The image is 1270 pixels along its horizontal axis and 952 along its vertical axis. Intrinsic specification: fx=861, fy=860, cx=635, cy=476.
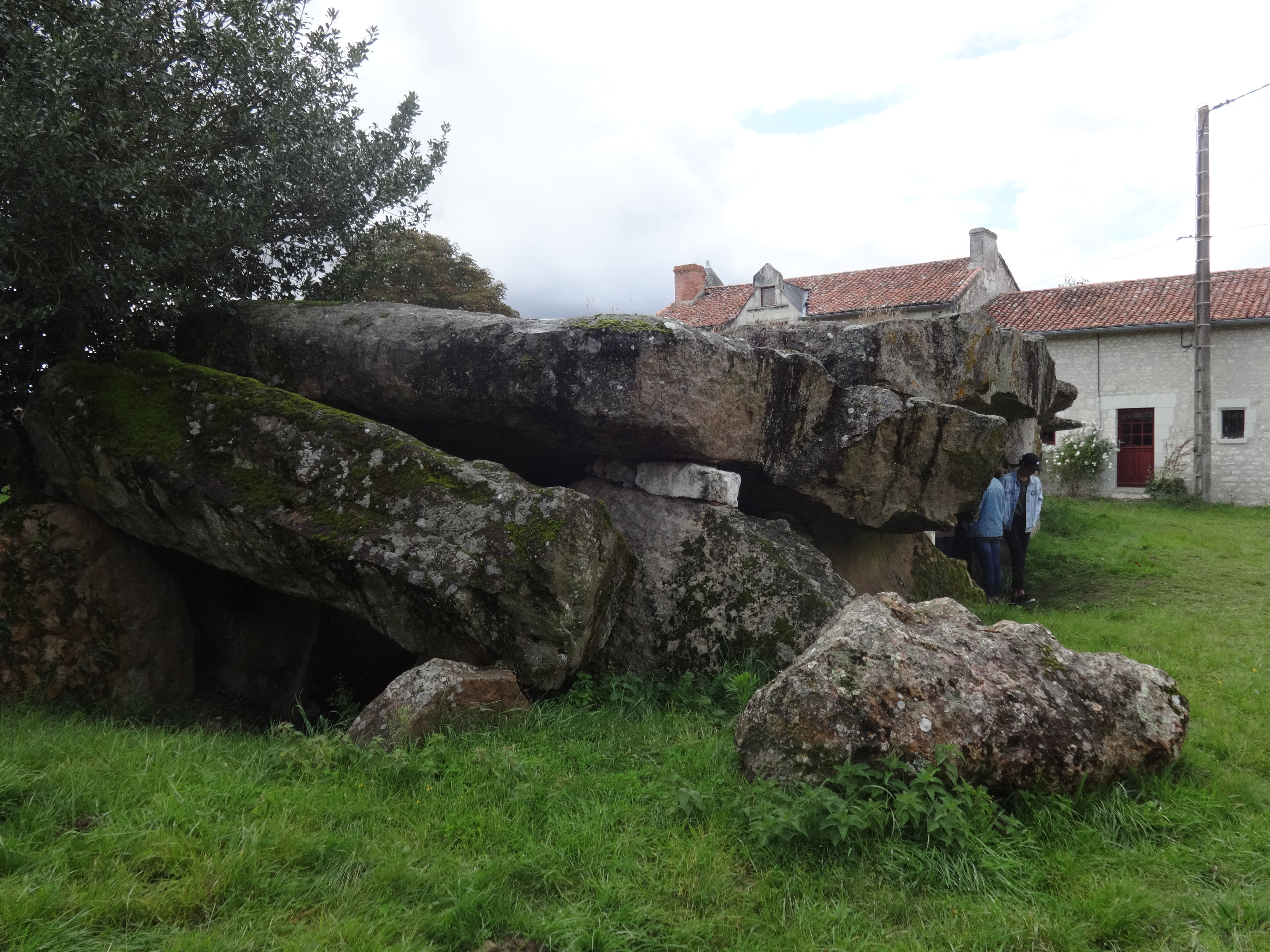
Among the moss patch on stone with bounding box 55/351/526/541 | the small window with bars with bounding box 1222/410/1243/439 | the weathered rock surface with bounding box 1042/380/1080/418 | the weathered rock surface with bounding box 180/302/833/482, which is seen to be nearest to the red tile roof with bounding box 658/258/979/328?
the small window with bars with bounding box 1222/410/1243/439

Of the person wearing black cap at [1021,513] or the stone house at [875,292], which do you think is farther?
the stone house at [875,292]

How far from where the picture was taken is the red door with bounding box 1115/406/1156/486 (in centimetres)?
2423

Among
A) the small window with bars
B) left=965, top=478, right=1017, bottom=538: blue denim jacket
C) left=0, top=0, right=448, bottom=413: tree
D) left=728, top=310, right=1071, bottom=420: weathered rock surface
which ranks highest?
left=0, top=0, right=448, bottom=413: tree

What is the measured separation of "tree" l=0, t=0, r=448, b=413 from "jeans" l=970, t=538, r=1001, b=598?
7.83 m

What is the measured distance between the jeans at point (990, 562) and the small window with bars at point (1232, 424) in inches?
675

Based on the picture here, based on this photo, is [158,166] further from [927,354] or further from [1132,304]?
[1132,304]

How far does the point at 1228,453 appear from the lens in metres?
22.9

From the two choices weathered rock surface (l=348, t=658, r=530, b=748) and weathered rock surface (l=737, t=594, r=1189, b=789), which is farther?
weathered rock surface (l=348, t=658, r=530, b=748)

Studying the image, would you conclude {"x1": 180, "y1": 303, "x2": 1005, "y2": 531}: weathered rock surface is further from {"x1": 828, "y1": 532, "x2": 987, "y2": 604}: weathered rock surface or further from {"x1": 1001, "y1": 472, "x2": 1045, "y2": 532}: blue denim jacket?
{"x1": 1001, "y1": 472, "x2": 1045, "y2": 532}: blue denim jacket

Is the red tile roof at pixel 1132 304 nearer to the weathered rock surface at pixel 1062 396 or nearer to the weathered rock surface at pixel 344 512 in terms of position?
the weathered rock surface at pixel 1062 396

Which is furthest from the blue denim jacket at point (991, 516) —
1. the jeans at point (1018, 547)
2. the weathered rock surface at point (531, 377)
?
the weathered rock surface at point (531, 377)

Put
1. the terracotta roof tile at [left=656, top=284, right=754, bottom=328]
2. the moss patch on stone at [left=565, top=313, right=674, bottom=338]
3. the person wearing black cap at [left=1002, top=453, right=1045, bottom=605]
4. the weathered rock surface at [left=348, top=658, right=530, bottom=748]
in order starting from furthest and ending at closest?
the terracotta roof tile at [left=656, top=284, right=754, bottom=328]
the person wearing black cap at [left=1002, top=453, right=1045, bottom=605]
the moss patch on stone at [left=565, top=313, right=674, bottom=338]
the weathered rock surface at [left=348, top=658, right=530, bottom=748]

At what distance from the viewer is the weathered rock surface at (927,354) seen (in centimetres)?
844

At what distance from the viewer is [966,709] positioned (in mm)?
4102
